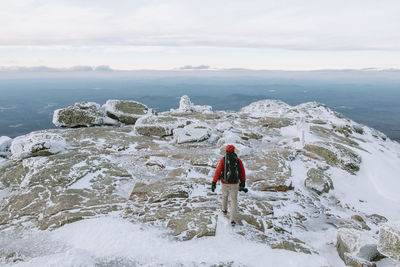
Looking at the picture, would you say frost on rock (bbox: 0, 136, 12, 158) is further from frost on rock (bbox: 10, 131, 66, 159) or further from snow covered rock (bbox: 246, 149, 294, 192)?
snow covered rock (bbox: 246, 149, 294, 192)

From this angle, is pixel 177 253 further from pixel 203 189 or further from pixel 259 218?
pixel 203 189

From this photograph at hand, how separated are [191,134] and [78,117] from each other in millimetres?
16631

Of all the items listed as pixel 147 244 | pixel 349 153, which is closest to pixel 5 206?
pixel 147 244

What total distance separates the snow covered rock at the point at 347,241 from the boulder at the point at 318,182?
734 cm

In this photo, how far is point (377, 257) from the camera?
331 inches

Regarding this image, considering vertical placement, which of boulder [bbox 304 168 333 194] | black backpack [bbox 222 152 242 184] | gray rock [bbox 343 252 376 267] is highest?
black backpack [bbox 222 152 242 184]

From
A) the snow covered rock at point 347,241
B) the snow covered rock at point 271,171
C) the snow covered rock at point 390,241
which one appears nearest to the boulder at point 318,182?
the snow covered rock at point 271,171

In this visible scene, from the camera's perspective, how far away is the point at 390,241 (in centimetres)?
754

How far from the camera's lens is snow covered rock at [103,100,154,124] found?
3094 centimetres

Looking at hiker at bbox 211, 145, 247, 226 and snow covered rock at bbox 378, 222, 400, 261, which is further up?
hiker at bbox 211, 145, 247, 226

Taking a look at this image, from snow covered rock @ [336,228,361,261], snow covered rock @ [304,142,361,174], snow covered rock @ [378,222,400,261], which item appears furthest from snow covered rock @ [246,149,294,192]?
snow covered rock @ [378,222,400,261]

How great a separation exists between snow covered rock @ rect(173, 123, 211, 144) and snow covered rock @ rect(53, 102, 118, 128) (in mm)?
12466

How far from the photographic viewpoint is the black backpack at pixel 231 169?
375 inches

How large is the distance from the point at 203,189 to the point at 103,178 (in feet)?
23.9
